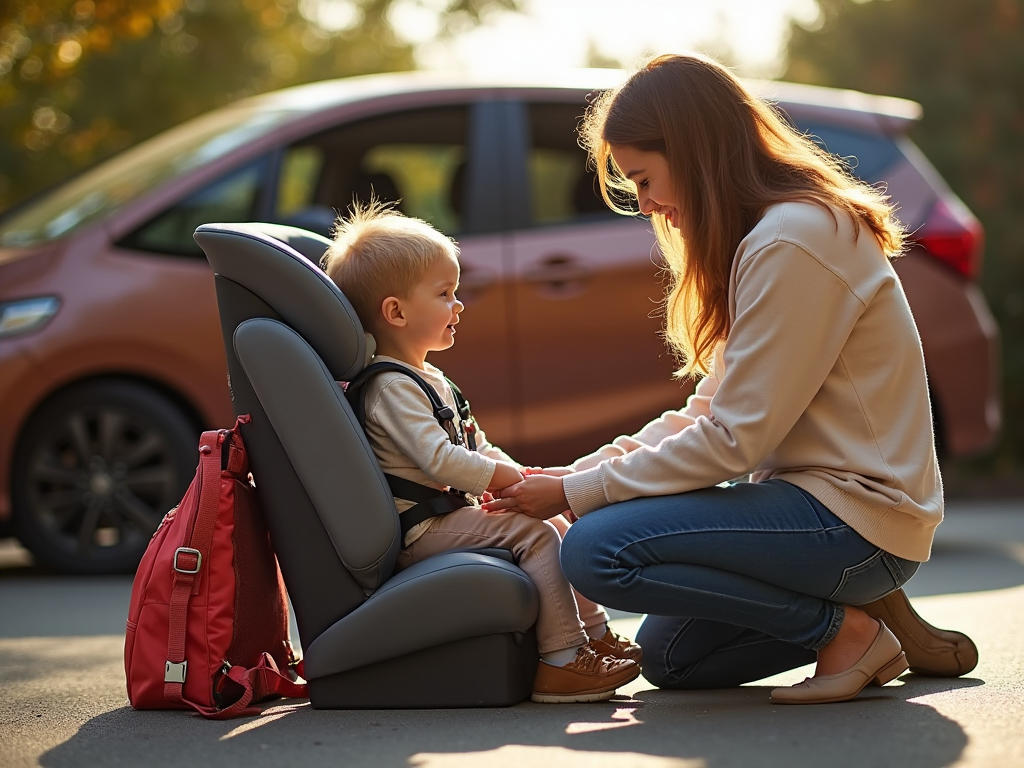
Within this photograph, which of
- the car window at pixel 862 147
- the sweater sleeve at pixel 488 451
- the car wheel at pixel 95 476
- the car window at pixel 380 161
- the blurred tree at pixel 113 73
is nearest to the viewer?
the sweater sleeve at pixel 488 451

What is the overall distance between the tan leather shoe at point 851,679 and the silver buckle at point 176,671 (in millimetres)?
1291

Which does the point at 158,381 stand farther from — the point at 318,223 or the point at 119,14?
the point at 119,14

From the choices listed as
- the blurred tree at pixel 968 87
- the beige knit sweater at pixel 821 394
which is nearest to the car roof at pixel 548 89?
the beige knit sweater at pixel 821 394

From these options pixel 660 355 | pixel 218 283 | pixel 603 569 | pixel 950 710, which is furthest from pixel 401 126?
pixel 950 710

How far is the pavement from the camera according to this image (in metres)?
2.58

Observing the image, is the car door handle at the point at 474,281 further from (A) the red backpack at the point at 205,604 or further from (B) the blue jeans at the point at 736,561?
(B) the blue jeans at the point at 736,561

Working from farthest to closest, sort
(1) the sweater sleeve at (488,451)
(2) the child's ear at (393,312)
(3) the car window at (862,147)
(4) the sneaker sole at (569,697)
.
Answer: (3) the car window at (862,147) < (1) the sweater sleeve at (488,451) < (2) the child's ear at (393,312) < (4) the sneaker sole at (569,697)

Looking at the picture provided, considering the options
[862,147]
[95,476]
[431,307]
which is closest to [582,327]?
[862,147]

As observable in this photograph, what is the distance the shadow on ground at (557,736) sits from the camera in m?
2.57

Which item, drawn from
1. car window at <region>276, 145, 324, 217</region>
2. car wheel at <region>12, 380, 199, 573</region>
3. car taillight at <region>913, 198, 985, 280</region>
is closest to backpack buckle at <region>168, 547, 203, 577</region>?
car wheel at <region>12, 380, 199, 573</region>

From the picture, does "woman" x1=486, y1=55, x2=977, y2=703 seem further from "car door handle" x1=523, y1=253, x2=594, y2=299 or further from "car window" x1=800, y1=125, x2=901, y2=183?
"car window" x1=800, y1=125, x2=901, y2=183

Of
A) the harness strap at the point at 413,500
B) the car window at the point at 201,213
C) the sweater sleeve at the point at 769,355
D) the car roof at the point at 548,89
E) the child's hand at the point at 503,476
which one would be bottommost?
the harness strap at the point at 413,500

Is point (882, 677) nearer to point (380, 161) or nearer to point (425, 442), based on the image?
point (425, 442)

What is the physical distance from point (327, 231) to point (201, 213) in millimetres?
651
